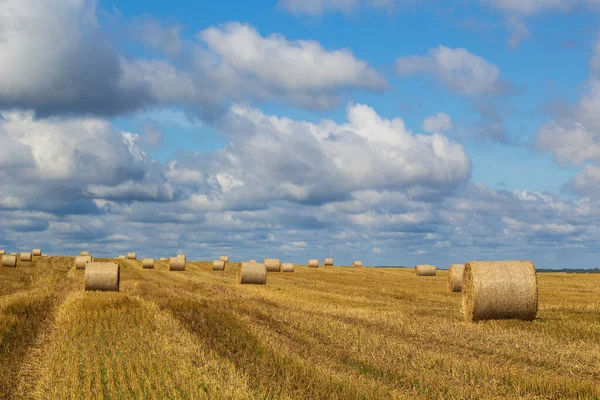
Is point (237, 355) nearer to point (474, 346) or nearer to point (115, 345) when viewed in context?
point (115, 345)

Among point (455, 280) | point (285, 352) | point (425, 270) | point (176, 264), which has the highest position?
point (425, 270)

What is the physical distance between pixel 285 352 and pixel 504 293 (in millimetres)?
8511

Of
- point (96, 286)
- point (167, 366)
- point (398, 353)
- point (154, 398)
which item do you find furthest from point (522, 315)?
point (96, 286)

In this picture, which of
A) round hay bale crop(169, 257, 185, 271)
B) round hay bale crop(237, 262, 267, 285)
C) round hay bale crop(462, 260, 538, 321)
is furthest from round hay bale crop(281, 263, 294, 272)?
round hay bale crop(462, 260, 538, 321)

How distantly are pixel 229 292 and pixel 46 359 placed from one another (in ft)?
48.1

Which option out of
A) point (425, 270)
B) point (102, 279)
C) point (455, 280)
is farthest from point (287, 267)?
point (102, 279)

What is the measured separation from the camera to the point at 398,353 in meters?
11.4

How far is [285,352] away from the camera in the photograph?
37.2 ft

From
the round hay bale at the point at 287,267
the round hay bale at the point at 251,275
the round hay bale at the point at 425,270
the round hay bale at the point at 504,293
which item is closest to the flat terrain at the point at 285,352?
the round hay bale at the point at 504,293

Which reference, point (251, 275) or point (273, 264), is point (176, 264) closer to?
point (273, 264)

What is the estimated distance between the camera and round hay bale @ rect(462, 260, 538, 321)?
1702cm

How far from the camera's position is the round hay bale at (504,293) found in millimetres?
17016

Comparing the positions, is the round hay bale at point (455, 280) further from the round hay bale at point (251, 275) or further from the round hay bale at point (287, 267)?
the round hay bale at point (287, 267)

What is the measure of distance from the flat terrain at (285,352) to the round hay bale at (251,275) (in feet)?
38.0
